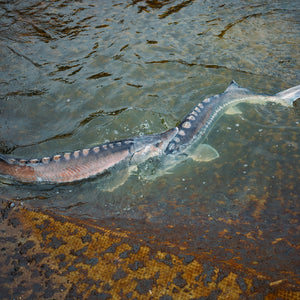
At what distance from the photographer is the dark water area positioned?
2861 mm

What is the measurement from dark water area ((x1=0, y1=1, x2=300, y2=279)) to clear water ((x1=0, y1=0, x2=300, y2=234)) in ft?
0.07

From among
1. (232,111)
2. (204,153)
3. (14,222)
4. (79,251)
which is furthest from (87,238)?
(232,111)

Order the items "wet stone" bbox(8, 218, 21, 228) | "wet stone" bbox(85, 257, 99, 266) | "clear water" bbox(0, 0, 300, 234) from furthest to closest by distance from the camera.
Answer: "clear water" bbox(0, 0, 300, 234) → "wet stone" bbox(8, 218, 21, 228) → "wet stone" bbox(85, 257, 99, 266)

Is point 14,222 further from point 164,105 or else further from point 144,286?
point 164,105

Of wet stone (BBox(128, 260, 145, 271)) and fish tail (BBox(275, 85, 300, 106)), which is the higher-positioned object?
wet stone (BBox(128, 260, 145, 271))

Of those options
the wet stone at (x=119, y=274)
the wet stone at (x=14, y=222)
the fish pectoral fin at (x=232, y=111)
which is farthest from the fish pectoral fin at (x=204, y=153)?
the wet stone at (x=14, y=222)

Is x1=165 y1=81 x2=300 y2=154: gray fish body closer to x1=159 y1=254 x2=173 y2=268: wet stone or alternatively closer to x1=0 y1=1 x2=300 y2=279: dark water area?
x1=0 y1=1 x2=300 y2=279: dark water area

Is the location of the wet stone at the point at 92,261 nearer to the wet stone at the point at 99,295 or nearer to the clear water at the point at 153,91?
the wet stone at the point at 99,295

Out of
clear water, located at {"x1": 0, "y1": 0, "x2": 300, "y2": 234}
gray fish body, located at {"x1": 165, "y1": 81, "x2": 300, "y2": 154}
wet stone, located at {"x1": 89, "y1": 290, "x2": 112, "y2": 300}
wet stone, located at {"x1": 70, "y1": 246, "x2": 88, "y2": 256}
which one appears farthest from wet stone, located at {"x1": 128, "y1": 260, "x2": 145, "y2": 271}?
gray fish body, located at {"x1": 165, "y1": 81, "x2": 300, "y2": 154}

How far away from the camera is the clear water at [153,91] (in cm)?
329

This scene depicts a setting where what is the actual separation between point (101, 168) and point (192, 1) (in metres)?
6.50

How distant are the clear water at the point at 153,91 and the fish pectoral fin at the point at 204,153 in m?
0.13

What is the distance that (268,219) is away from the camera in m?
2.76

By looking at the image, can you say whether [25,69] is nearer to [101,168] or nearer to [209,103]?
[101,168]
